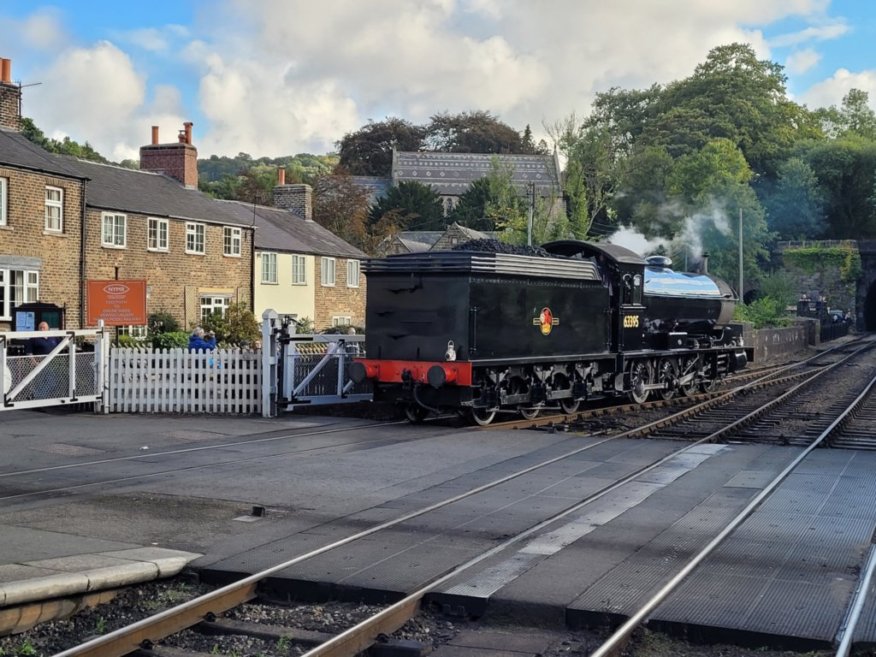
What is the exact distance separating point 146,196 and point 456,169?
58.4m

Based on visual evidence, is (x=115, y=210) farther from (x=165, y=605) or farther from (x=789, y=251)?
(x=789, y=251)

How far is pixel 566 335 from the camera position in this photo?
56.3 feet

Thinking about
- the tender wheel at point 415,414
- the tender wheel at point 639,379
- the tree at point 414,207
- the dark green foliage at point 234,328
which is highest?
the tree at point 414,207

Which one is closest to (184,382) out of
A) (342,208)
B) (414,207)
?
→ (342,208)

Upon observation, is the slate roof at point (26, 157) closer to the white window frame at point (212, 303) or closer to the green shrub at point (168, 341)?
the green shrub at point (168, 341)

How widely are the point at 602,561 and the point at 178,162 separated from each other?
104ft

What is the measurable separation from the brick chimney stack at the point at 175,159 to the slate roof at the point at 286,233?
1.96 metres

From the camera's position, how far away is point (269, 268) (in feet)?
125

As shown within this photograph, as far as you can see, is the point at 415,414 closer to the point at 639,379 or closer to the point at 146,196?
the point at 639,379

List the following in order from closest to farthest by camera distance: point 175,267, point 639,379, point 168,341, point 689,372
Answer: point 639,379
point 689,372
point 168,341
point 175,267

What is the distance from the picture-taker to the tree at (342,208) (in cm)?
5694

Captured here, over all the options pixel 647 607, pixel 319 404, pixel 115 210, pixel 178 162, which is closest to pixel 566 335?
pixel 319 404

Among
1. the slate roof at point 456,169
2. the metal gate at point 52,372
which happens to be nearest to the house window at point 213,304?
the metal gate at point 52,372

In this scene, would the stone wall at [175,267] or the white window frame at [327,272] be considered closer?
the stone wall at [175,267]
